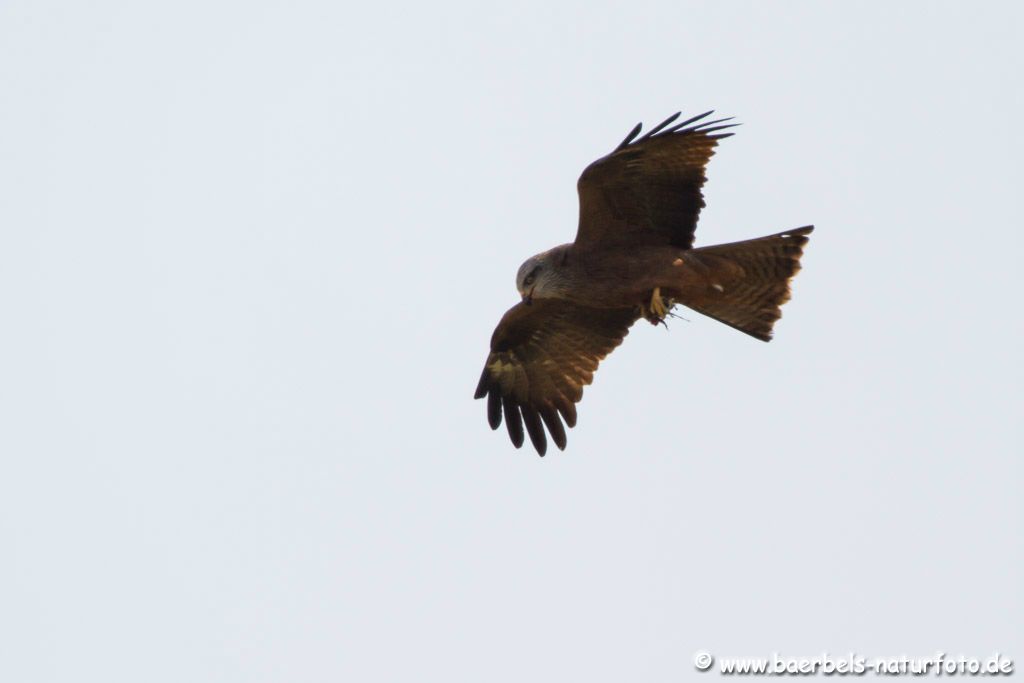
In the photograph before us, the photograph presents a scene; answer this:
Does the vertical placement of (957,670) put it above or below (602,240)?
below

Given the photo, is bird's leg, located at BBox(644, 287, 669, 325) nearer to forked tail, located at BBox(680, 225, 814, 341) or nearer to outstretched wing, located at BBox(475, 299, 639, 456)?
forked tail, located at BBox(680, 225, 814, 341)

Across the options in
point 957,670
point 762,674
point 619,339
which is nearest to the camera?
point 957,670

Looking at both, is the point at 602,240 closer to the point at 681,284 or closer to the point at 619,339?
the point at 681,284

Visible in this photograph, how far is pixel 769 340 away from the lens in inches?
449

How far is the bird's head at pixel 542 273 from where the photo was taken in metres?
11.4

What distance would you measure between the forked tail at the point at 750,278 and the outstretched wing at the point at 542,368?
156 cm

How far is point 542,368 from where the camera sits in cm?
1307

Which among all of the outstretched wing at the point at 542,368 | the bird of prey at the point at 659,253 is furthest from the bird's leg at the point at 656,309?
the outstretched wing at the point at 542,368

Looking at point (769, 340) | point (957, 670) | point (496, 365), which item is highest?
point (496, 365)

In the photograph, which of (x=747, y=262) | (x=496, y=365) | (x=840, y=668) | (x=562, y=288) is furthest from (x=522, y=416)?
(x=840, y=668)

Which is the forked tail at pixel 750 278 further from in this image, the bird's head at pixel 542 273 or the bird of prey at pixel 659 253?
the bird's head at pixel 542 273

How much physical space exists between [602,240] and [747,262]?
1.20m

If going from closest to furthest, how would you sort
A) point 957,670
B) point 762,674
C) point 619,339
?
point 957,670, point 762,674, point 619,339

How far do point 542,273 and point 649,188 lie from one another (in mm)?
1156
